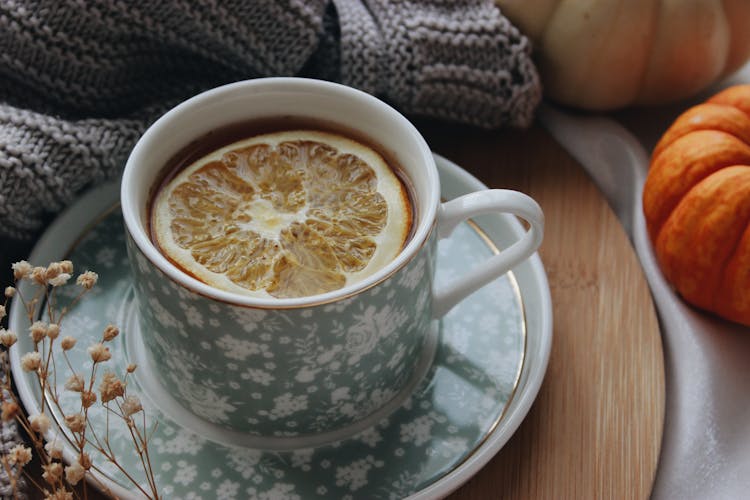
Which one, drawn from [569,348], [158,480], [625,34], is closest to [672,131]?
[625,34]

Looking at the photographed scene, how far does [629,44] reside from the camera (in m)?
1.20

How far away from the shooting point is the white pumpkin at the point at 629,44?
118 centimetres

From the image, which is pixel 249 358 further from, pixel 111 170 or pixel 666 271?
pixel 666 271

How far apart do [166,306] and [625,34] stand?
0.71 metres

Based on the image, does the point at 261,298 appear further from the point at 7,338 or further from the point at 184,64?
the point at 184,64

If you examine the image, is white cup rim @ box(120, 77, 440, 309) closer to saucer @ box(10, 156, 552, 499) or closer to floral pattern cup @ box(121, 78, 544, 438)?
floral pattern cup @ box(121, 78, 544, 438)

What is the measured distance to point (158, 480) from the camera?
2.98ft

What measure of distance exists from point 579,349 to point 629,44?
0.42 metres

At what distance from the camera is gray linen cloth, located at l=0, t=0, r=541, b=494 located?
104cm

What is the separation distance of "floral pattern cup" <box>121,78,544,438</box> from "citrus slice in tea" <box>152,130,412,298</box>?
3 centimetres

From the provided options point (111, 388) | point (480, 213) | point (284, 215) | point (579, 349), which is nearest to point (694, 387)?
point (579, 349)

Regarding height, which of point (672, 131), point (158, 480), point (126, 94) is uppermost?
point (672, 131)

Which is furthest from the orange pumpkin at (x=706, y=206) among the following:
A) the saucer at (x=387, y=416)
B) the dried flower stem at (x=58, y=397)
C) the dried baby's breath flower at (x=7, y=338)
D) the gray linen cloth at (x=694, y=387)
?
the dried baby's breath flower at (x=7, y=338)

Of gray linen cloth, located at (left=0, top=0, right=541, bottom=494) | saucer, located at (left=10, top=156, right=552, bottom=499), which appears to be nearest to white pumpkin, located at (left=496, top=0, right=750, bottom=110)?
gray linen cloth, located at (left=0, top=0, right=541, bottom=494)
